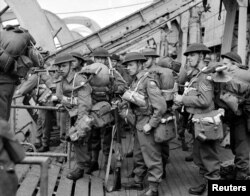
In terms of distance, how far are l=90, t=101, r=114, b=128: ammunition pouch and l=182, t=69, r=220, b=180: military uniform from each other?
138 centimetres

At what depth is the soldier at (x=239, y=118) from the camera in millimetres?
5188

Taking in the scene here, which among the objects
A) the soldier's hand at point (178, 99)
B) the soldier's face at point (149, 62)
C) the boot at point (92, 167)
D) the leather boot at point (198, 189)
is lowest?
the boot at point (92, 167)

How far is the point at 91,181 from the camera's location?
5797 millimetres

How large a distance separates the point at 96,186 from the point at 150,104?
1483mm

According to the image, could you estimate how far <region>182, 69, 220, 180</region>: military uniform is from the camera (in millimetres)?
4848

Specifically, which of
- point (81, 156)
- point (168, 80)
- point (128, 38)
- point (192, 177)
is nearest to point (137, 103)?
point (168, 80)

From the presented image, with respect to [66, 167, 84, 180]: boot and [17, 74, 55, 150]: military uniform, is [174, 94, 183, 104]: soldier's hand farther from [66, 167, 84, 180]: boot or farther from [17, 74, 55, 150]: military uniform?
[17, 74, 55, 150]: military uniform

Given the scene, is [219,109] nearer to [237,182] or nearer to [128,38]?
[237,182]

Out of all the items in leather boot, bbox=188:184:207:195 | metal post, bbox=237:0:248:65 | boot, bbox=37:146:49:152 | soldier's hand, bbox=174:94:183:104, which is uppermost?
metal post, bbox=237:0:248:65

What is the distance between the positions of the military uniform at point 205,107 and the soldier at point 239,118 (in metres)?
0.42

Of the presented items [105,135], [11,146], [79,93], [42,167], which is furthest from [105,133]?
[11,146]

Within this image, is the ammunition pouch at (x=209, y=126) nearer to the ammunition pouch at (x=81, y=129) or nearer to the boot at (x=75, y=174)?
the ammunition pouch at (x=81, y=129)

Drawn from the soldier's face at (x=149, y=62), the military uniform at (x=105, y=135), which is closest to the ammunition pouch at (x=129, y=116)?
the military uniform at (x=105, y=135)

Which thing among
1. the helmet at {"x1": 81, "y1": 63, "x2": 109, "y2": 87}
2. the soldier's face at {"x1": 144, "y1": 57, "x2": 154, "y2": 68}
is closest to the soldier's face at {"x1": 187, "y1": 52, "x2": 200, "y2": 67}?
the soldier's face at {"x1": 144, "y1": 57, "x2": 154, "y2": 68}
